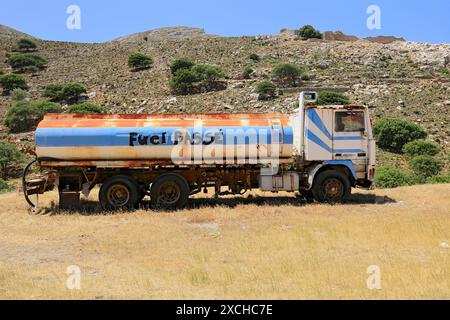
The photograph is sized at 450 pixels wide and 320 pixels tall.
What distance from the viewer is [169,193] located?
1440 centimetres

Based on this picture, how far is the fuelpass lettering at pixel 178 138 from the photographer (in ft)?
45.8

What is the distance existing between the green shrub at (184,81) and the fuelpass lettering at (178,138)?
146 ft

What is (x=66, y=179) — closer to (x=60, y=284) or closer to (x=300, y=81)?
(x=60, y=284)

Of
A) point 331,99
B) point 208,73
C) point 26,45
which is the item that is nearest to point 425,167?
point 331,99

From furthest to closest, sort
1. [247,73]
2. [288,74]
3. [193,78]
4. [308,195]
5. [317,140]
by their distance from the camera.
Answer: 1. [247,73]
2. [193,78]
3. [288,74]
4. [308,195]
5. [317,140]

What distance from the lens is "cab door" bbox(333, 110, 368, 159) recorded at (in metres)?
14.8

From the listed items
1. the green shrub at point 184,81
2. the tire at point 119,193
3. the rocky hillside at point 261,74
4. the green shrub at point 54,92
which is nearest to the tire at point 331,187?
the tire at point 119,193

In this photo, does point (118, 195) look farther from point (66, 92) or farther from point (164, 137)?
point (66, 92)

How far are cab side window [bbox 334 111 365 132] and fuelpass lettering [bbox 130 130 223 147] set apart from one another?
12.6 ft

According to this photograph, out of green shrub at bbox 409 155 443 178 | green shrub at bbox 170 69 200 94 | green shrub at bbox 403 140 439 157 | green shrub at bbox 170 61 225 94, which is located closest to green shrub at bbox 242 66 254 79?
green shrub at bbox 170 61 225 94

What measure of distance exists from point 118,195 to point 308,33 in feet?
267

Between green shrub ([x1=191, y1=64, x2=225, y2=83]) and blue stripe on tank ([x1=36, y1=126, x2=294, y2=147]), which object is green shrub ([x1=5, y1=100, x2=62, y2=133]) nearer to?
green shrub ([x1=191, y1=64, x2=225, y2=83])

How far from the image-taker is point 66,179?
1433 cm
